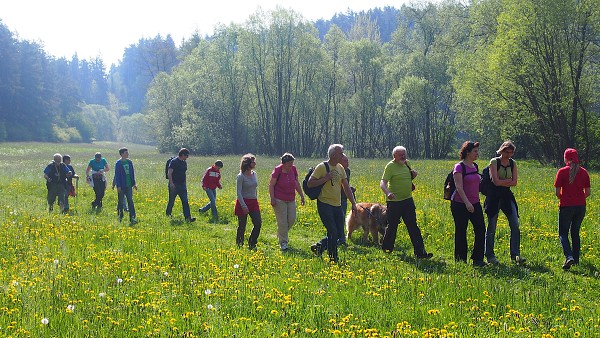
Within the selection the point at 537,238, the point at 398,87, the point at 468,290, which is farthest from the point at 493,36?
the point at 468,290

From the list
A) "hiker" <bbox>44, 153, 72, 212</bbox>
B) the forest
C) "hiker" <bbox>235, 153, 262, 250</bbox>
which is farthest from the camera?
the forest

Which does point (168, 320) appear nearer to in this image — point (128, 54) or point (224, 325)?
point (224, 325)

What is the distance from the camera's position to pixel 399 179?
9039 millimetres

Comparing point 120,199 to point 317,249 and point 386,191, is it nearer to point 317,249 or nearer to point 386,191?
point 317,249

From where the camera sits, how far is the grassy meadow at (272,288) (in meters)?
4.98

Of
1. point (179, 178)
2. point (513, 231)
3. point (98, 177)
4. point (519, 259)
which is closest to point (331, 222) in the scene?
point (513, 231)

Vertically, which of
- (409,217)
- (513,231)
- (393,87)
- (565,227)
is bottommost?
(513,231)

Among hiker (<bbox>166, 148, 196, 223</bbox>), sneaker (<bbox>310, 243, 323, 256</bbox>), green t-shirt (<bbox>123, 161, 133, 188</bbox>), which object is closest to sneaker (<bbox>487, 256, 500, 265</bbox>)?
sneaker (<bbox>310, 243, 323, 256</bbox>)

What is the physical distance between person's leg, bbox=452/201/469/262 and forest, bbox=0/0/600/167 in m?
24.8

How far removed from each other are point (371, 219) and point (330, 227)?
2245 mm

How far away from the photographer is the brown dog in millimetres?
10531

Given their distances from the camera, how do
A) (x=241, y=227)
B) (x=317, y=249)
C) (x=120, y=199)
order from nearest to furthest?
(x=317, y=249) < (x=241, y=227) < (x=120, y=199)

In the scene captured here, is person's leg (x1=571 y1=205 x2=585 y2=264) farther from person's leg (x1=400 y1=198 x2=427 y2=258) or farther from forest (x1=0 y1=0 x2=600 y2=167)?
forest (x1=0 y1=0 x2=600 y2=167)

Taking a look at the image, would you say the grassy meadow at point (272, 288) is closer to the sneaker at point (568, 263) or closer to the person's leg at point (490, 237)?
the sneaker at point (568, 263)
